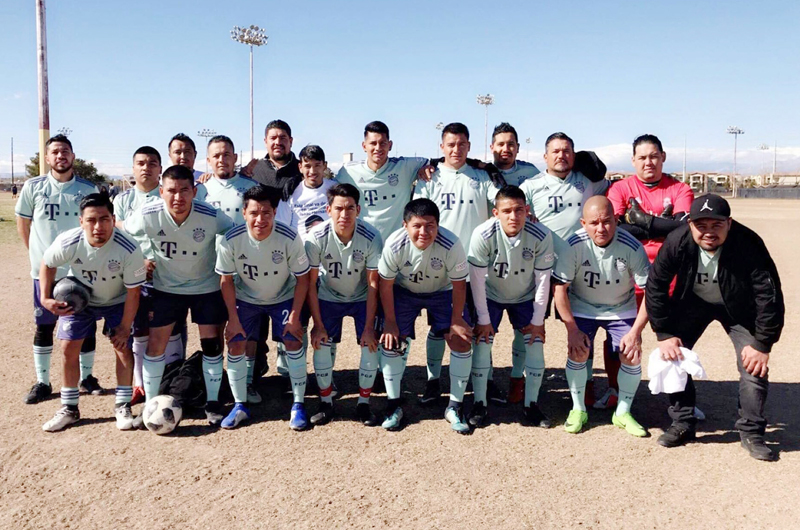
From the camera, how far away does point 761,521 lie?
3.43m

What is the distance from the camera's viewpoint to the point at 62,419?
476 cm

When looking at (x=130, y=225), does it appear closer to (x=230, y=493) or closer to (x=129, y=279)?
(x=129, y=279)

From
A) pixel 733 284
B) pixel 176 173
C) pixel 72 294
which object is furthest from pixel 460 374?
pixel 72 294

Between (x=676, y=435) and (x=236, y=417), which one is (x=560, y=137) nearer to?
(x=676, y=435)

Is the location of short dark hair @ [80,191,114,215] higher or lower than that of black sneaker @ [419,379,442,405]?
higher

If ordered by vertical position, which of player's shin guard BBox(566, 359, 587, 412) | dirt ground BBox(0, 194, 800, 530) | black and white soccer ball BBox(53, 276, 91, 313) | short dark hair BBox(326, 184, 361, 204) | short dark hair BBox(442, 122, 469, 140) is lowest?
dirt ground BBox(0, 194, 800, 530)

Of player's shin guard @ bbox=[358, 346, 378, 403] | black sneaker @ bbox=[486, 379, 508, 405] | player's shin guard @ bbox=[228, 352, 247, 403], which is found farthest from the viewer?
black sneaker @ bbox=[486, 379, 508, 405]

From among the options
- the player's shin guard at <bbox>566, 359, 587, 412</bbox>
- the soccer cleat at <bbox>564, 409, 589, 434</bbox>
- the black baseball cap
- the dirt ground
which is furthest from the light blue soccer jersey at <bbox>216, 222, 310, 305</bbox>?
the black baseball cap

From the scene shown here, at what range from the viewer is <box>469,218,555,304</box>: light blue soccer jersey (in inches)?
197

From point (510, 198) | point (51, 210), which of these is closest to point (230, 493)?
point (510, 198)

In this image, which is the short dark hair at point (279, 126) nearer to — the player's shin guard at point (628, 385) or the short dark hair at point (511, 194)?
the short dark hair at point (511, 194)

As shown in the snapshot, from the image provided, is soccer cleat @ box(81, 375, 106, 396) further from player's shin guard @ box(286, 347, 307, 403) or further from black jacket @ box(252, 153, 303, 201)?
black jacket @ box(252, 153, 303, 201)

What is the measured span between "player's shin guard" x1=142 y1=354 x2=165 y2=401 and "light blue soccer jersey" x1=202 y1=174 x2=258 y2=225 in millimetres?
1455

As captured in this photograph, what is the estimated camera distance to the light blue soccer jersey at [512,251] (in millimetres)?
4996
